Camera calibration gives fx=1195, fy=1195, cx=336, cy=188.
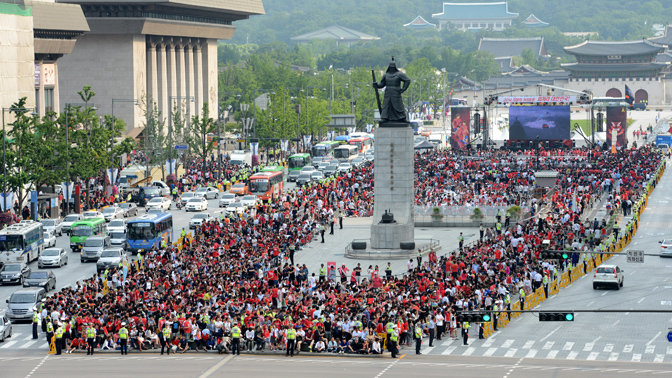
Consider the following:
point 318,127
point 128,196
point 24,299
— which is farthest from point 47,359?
point 318,127

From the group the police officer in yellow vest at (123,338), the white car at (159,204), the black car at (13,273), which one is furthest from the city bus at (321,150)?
the police officer in yellow vest at (123,338)

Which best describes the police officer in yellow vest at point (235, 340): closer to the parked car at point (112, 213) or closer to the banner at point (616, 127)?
the parked car at point (112, 213)

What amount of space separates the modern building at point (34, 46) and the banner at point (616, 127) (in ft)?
193

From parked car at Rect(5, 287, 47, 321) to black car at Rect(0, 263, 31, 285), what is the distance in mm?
6276

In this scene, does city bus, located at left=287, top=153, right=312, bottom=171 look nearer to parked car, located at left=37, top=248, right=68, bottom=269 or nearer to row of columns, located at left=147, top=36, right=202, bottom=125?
row of columns, located at left=147, top=36, right=202, bottom=125

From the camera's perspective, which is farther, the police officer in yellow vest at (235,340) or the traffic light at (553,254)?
the police officer in yellow vest at (235,340)

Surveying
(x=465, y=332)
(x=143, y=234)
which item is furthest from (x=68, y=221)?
(x=465, y=332)

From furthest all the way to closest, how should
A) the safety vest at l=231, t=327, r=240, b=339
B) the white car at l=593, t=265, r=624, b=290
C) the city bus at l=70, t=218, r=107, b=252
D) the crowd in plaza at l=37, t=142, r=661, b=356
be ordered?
1. the city bus at l=70, t=218, r=107, b=252
2. the white car at l=593, t=265, r=624, b=290
3. the crowd in plaza at l=37, t=142, r=661, b=356
4. the safety vest at l=231, t=327, r=240, b=339

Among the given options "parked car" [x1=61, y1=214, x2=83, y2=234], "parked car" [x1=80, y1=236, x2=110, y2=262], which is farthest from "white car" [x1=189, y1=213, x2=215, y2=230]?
"parked car" [x1=80, y1=236, x2=110, y2=262]

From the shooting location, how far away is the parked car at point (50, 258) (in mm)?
62312

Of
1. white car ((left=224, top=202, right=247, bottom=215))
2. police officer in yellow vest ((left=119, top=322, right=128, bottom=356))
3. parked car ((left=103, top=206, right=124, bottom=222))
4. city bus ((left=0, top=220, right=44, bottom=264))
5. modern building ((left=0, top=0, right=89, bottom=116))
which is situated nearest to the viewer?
police officer in yellow vest ((left=119, top=322, right=128, bottom=356))

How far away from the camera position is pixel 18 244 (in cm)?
6234

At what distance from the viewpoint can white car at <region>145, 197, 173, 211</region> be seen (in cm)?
8688

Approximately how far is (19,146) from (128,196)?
483 inches
